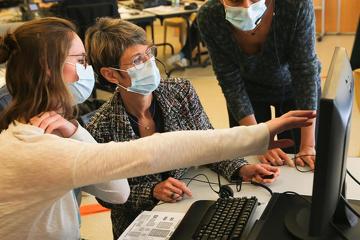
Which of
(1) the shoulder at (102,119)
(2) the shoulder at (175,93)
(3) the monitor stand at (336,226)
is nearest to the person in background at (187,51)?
(2) the shoulder at (175,93)

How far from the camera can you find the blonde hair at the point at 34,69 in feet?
3.70

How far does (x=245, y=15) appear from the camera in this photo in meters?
1.69

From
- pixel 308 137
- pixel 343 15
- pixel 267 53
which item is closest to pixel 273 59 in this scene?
pixel 267 53

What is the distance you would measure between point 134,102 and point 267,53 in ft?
1.78

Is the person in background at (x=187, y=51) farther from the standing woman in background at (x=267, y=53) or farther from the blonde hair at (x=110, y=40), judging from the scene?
the blonde hair at (x=110, y=40)

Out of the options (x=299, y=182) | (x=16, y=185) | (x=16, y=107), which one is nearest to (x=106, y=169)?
(x=16, y=185)

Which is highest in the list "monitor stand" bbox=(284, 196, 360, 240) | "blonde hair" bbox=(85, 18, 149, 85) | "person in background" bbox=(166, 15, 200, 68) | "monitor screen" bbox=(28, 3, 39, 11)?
"blonde hair" bbox=(85, 18, 149, 85)

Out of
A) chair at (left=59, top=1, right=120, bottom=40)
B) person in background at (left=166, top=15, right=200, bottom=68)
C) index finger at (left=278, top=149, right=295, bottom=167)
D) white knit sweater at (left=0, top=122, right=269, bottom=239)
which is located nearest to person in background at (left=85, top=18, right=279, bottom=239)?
index finger at (left=278, top=149, right=295, bottom=167)

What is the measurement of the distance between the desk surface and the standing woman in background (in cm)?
8

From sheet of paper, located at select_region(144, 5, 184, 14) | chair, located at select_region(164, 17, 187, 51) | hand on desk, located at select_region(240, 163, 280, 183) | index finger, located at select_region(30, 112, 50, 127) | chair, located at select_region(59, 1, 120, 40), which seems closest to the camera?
index finger, located at select_region(30, 112, 50, 127)

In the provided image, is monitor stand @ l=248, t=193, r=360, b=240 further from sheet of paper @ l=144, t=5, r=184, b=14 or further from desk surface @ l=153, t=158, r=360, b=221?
sheet of paper @ l=144, t=5, r=184, b=14

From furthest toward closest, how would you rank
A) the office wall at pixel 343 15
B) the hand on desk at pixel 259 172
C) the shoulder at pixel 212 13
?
1. the office wall at pixel 343 15
2. the shoulder at pixel 212 13
3. the hand on desk at pixel 259 172

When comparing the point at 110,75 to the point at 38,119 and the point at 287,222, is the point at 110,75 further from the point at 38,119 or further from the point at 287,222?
the point at 287,222

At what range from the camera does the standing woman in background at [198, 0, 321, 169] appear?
161cm
